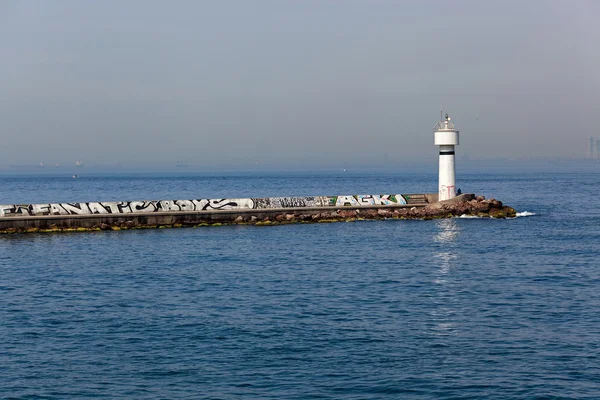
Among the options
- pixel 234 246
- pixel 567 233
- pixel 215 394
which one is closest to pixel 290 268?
pixel 234 246

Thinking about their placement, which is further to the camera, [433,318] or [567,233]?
[567,233]

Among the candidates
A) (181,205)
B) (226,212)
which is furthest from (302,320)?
(181,205)

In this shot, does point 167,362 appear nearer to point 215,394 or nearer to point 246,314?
point 215,394

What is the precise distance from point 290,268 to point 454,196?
37.1 m

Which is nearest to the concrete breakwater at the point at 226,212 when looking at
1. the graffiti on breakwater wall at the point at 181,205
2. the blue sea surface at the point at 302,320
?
the graffiti on breakwater wall at the point at 181,205

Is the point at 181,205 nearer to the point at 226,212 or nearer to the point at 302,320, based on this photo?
the point at 226,212

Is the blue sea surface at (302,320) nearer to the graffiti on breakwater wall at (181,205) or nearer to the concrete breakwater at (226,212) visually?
the concrete breakwater at (226,212)

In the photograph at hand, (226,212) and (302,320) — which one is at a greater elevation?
(226,212)

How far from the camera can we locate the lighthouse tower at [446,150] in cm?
7681

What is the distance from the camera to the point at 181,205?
71062 mm

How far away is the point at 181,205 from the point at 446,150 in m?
28.4

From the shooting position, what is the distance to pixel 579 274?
42344 mm

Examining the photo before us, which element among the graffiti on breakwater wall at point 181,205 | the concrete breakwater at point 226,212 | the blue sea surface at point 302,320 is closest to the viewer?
the blue sea surface at point 302,320

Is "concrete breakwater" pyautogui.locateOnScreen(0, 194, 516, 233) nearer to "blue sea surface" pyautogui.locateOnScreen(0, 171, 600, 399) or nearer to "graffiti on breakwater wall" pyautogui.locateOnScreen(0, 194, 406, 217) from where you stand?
"graffiti on breakwater wall" pyautogui.locateOnScreen(0, 194, 406, 217)
